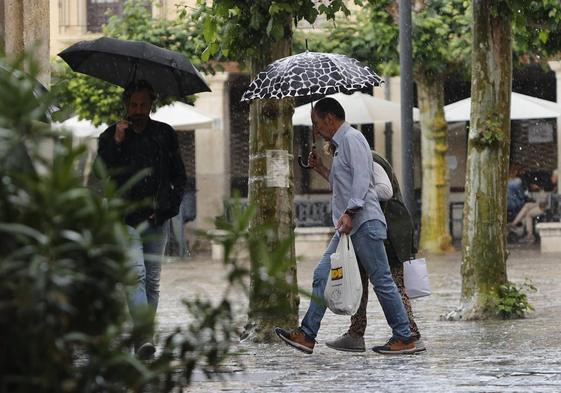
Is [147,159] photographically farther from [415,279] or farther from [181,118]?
[181,118]

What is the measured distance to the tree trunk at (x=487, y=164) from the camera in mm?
13469

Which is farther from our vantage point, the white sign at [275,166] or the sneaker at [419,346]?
the white sign at [275,166]

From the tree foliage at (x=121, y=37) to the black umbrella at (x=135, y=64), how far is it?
16.5 meters

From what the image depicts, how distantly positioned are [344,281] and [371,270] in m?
0.24

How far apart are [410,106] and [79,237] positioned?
17.5m

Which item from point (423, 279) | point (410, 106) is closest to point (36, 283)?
point (423, 279)

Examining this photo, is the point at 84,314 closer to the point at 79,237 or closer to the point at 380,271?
the point at 79,237

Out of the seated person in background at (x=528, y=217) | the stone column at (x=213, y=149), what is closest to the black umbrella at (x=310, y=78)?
the seated person in background at (x=528, y=217)

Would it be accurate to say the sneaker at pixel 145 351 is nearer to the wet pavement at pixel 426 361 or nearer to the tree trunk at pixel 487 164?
the wet pavement at pixel 426 361

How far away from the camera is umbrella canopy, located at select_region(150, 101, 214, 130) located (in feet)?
95.2

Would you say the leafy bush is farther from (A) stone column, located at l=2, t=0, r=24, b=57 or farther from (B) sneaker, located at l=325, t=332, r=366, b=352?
(A) stone column, located at l=2, t=0, r=24, b=57

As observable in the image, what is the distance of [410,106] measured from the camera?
2072 cm

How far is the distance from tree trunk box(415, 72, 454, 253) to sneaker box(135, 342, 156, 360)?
23979mm

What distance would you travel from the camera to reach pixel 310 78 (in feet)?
34.1
